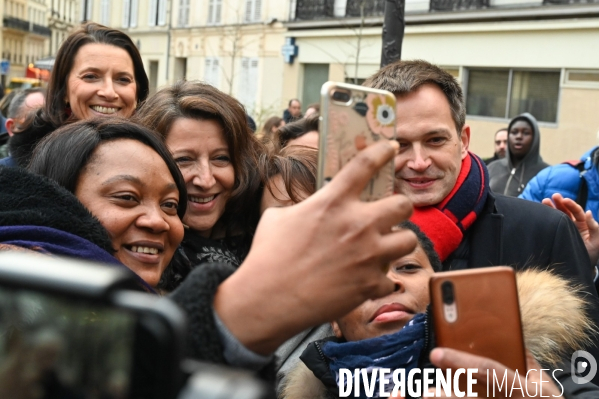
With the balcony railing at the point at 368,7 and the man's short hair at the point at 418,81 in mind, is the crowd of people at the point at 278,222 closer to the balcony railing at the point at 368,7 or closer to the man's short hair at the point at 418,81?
the man's short hair at the point at 418,81

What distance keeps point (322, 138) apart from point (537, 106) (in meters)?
15.1

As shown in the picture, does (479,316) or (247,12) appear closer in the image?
(479,316)

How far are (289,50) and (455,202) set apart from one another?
20244mm

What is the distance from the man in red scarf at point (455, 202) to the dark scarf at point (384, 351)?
2.77 ft

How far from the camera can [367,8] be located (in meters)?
19.9

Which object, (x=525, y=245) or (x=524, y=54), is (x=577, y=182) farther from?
(x=524, y=54)

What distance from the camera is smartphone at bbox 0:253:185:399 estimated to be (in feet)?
2.39

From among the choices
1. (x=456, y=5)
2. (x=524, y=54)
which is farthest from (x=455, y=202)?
(x=456, y=5)

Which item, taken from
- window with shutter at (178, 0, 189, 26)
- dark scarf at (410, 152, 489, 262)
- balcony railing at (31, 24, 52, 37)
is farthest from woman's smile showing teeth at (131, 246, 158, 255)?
balcony railing at (31, 24, 52, 37)

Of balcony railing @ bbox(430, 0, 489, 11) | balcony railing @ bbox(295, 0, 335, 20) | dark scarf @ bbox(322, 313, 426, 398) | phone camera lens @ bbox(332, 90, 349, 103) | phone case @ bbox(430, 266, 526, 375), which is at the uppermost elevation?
balcony railing @ bbox(295, 0, 335, 20)

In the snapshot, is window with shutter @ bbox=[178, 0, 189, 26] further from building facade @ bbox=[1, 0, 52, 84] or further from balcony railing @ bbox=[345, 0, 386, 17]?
building facade @ bbox=[1, 0, 52, 84]

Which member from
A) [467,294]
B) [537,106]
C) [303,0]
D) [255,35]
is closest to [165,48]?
[255,35]

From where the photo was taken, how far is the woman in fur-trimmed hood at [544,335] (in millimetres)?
1838

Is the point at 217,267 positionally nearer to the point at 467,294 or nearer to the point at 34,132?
the point at 467,294
